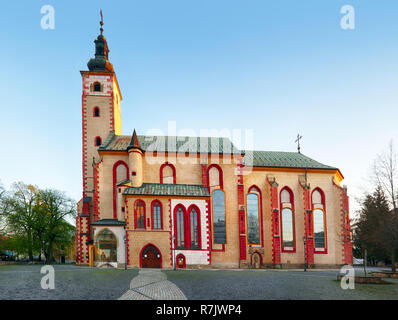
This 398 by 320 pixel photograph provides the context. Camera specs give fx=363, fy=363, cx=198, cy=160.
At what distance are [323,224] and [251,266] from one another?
11.8m

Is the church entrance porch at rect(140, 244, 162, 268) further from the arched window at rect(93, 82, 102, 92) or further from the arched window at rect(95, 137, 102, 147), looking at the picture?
the arched window at rect(93, 82, 102, 92)

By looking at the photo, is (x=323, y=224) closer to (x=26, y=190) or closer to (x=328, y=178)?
(x=328, y=178)

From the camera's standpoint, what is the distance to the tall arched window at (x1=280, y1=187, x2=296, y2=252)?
4619 cm

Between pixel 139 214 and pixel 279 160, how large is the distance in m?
21.2

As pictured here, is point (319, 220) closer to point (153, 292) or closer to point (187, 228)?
point (187, 228)

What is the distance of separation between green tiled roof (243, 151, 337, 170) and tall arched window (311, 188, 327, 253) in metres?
3.77

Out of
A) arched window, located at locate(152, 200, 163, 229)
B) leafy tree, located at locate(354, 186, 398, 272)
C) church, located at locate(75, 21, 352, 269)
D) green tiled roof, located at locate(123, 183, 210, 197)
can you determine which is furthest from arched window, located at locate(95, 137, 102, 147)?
leafy tree, located at locate(354, 186, 398, 272)

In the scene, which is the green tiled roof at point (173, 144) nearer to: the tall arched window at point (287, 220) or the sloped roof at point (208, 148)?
the sloped roof at point (208, 148)

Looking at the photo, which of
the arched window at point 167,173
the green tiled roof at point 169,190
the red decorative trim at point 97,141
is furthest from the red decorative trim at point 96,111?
the green tiled roof at point 169,190

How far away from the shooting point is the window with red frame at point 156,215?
4003 cm

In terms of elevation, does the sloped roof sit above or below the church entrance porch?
above

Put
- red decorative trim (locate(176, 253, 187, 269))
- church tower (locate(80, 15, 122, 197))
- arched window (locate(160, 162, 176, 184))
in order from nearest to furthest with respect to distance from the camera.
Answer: red decorative trim (locate(176, 253, 187, 269)), arched window (locate(160, 162, 176, 184)), church tower (locate(80, 15, 122, 197))

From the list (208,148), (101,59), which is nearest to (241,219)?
(208,148)

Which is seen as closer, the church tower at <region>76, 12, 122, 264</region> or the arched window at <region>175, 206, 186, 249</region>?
the arched window at <region>175, 206, 186, 249</region>
